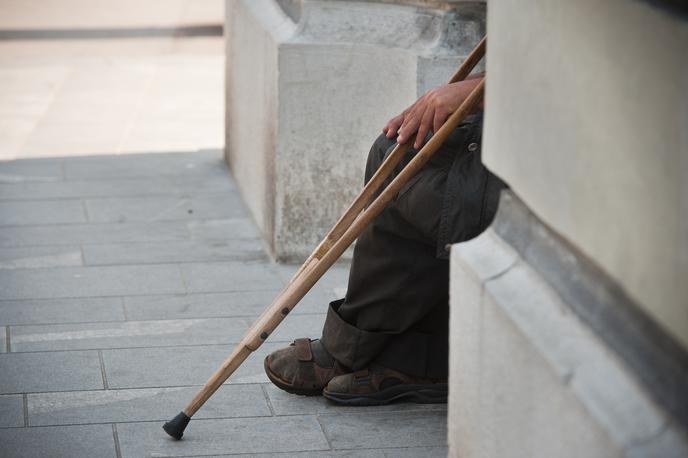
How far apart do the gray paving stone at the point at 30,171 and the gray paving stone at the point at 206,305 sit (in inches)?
83.6

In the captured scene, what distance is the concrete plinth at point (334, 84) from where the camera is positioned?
15.1ft

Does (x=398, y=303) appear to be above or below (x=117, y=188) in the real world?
above

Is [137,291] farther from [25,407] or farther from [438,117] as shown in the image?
[438,117]

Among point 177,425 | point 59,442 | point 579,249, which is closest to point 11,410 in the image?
point 59,442

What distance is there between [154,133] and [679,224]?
250 inches

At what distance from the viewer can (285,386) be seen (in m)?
3.56

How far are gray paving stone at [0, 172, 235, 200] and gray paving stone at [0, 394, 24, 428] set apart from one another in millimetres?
2684

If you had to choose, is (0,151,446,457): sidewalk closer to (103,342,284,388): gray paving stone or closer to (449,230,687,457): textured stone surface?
(103,342,284,388): gray paving stone

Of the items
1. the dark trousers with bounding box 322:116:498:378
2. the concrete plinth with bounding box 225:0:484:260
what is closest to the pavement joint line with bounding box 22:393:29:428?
the dark trousers with bounding box 322:116:498:378

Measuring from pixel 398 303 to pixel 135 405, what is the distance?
33.6 inches

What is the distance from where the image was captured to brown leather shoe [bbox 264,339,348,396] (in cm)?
356

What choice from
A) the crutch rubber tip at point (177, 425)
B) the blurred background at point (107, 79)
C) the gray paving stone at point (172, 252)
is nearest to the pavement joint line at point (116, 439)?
the crutch rubber tip at point (177, 425)

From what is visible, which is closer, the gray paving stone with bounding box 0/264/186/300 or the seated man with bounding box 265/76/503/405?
the seated man with bounding box 265/76/503/405

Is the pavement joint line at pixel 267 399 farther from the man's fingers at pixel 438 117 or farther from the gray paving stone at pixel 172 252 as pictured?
the gray paving stone at pixel 172 252
